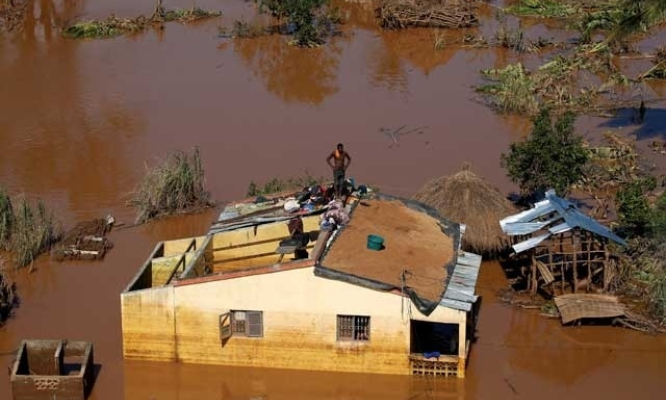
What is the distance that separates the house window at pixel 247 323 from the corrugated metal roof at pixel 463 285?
262cm

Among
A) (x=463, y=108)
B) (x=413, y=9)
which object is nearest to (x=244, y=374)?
(x=463, y=108)

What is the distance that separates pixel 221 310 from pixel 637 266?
7.41 metres

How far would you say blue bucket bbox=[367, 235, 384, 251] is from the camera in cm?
1493

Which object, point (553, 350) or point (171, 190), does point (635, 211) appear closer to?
point (553, 350)

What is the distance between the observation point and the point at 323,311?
1414 cm

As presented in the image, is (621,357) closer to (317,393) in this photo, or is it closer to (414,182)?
(317,393)

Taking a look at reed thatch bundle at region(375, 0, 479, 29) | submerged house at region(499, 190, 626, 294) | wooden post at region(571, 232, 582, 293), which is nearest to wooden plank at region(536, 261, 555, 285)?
submerged house at region(499, 190, 626, 294)

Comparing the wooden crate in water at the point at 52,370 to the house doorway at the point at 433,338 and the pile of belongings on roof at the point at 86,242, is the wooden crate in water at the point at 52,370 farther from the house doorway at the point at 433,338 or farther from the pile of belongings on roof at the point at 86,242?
the house doorway at the point at 433,338

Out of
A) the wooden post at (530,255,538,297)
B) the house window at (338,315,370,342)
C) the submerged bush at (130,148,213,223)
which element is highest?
the submerged bush at (130,148,213,223)

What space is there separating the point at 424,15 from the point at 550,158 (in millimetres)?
16334

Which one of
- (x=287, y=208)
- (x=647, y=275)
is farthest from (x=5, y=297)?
(x=647, y=275)

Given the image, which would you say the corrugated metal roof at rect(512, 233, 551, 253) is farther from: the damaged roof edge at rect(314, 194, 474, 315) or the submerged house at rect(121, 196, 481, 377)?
the submerged house at rect(121, 196, 481, 377)

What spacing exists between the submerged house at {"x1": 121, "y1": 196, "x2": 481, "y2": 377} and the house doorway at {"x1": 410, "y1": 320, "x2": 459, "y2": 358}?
0.07 ft

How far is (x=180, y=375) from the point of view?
14.6 metres
